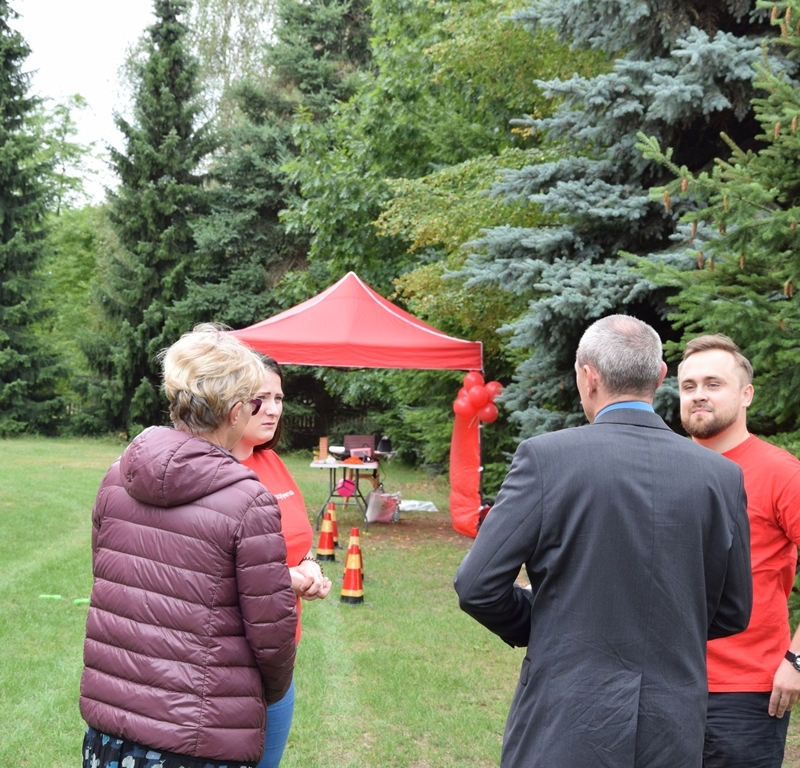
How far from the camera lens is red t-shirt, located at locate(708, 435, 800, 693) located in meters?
2.78

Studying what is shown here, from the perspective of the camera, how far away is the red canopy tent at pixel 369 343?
1120 centimetres

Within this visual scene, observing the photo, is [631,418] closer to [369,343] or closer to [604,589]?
[604,589]

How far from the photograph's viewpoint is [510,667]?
20.8 feet

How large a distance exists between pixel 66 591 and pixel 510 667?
4.06 m

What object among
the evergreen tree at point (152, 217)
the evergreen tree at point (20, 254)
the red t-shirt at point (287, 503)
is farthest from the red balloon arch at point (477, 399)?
the evergreen tree at point (20, 254)

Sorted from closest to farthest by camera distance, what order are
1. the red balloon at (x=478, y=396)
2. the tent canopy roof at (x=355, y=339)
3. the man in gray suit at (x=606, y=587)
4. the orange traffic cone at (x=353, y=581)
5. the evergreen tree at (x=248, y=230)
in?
the man in gray suit at (x=606, y=587) → the orange traffic cone at (x=353, y=581) → the tent canopy roof at (x=355, y=339) → the red balloon at (x=478, y=396) → the evergreen tree at (x=248, y=230)

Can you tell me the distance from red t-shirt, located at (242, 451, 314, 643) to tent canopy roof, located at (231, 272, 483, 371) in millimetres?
7787

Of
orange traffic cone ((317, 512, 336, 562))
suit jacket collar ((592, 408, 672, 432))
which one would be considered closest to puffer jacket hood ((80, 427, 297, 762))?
suit jacket collar ((592, 408, 672, 432))

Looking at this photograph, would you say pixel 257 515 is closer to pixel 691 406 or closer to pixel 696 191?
pixel 691 406

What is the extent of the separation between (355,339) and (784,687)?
29.0ft

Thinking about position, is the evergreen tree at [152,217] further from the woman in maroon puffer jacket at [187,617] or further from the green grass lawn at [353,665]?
the woman in maroon puffer jacket at [187,617]

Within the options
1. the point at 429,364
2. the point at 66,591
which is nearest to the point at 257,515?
the point at 66,591

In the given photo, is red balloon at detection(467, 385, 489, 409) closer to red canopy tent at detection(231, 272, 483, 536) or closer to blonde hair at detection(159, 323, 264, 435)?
red canopy tent at detection(231, 272, 483, 536)

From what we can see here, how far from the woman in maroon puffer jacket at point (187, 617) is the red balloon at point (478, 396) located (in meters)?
9.59
